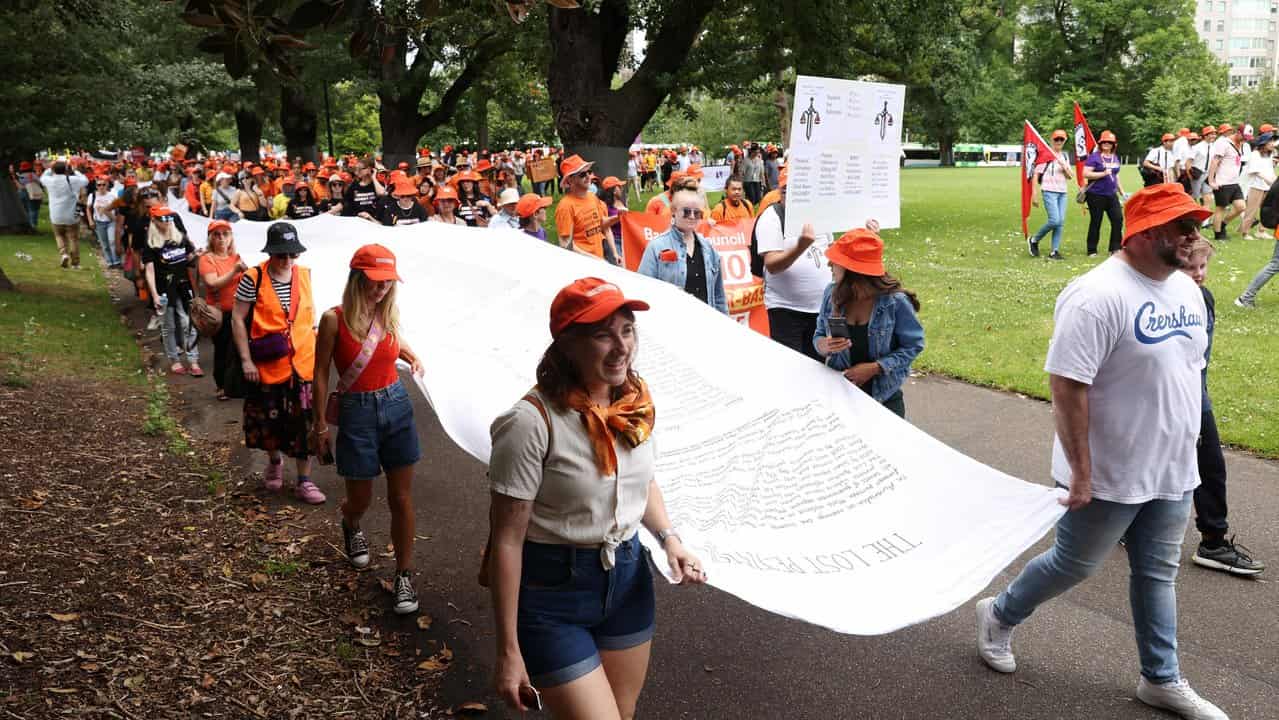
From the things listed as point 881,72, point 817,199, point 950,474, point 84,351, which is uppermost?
point 881,72

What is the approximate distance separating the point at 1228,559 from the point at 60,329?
13963 millimetres

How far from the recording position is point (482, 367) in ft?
19.7

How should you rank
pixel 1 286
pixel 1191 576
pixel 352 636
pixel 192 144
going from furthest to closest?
pixel 192 144 < pixel 1 286 < pixel 1191 576 < pixel 352 636

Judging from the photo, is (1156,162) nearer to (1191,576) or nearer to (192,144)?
(1191,576)

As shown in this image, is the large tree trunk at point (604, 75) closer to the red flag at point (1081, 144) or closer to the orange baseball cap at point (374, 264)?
the red flag at point (1081, 144)

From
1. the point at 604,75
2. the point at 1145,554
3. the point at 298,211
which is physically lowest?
the point at 1145,554

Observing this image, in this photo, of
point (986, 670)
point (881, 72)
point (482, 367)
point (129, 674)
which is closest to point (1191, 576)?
point (986, 670)

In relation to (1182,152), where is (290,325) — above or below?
below

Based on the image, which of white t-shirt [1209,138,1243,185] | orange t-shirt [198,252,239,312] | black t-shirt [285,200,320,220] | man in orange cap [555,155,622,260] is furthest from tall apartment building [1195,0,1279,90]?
orange t-shirt [198,252,239,312]

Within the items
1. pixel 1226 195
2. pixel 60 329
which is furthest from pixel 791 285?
pixel 1226 195

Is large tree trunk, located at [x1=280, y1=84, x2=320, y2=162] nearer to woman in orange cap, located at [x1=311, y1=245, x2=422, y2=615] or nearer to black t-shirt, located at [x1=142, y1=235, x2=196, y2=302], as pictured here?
black t-shirt, located at [x1=142, y1=235, x2=196, y2=302]

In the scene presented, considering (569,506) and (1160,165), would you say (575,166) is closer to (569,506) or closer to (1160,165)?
(569,506)

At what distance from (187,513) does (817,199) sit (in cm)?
456

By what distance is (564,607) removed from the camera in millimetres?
3242
